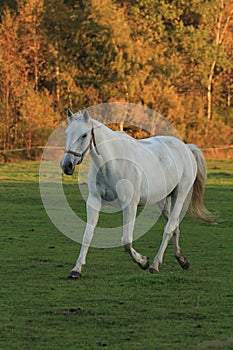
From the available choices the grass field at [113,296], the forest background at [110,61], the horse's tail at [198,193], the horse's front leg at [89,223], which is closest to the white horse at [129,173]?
the horse's front leg at [89,223]

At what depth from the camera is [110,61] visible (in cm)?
4169

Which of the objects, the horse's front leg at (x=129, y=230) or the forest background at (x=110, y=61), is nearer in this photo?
the horse's front leg at (x=129, y=230)

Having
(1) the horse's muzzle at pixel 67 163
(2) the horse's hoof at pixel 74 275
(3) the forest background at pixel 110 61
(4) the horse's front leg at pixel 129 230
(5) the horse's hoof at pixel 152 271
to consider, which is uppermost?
(1) the horse's muzzle at pixel 67 163

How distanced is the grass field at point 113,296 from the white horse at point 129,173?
1.56 ft

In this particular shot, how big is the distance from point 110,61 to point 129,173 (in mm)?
31687

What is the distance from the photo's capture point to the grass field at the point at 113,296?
7371 mm

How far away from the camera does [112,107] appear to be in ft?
130

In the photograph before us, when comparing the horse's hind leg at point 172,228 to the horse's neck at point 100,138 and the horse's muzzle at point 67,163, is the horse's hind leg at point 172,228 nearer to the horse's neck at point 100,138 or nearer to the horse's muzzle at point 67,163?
the horse's neck at point 100,138

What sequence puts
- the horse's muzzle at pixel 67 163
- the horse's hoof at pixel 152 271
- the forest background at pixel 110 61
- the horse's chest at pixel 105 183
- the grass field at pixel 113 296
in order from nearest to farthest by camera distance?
the grass field at pixel 113 296, the horse's muzzle at pixel 67 163, the horse's chest at pixel 105 183, the horse's hoof at pixel 152 271, the forest background at pixel 110 61

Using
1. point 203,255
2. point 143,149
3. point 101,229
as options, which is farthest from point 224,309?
point 101,229

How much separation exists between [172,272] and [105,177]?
4.78 ft

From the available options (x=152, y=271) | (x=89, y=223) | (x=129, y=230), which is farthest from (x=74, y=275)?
(x=152, y=271)

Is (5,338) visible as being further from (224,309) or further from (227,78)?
(227,78)

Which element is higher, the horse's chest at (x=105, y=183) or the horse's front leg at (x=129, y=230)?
the horse's chest at (x=105, y=183)
